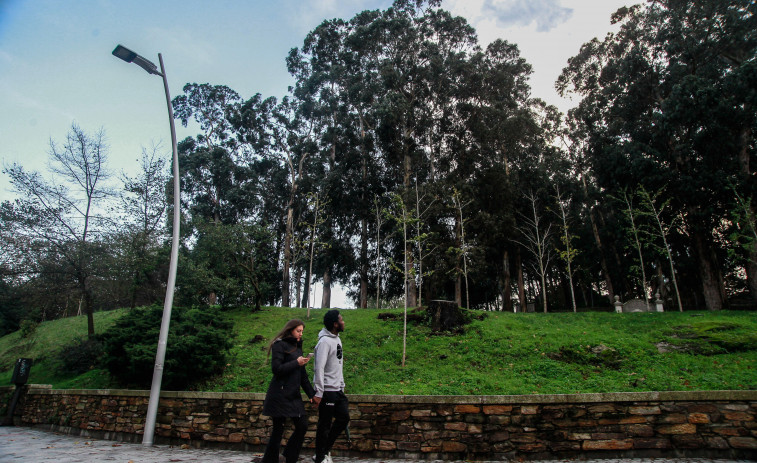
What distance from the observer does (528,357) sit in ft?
32.8

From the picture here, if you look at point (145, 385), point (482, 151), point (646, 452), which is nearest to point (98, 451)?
point (145, 385)

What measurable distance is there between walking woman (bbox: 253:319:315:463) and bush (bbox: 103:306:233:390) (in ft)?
19.1

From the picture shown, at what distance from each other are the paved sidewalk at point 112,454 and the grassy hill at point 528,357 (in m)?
2.67

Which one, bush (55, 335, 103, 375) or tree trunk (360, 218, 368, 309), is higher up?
tree trunk (360, 218, 368, 309)

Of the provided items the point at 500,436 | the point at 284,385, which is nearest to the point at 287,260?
the point at 500,436

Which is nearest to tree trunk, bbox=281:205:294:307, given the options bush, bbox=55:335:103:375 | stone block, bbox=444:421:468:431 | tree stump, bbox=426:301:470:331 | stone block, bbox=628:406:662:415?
bush, bbox=55:335:103:375

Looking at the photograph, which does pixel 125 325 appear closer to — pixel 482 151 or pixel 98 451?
pixel 98 451

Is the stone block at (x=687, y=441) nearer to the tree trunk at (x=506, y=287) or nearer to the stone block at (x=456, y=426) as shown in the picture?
the stone block at (x=456, y=426)

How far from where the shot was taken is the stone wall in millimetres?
4594

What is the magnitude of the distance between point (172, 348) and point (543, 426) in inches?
307

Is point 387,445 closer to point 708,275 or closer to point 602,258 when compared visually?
point 708,275

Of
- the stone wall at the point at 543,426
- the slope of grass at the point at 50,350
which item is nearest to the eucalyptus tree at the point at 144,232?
the slope of grass at the point at 50,350

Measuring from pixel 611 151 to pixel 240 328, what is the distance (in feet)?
73.7

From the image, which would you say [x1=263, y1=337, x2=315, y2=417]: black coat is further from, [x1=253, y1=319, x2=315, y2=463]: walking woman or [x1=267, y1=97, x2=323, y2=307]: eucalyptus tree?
[x1=267, y1=97, x2=323, y2=307]: eucalyptus tree
